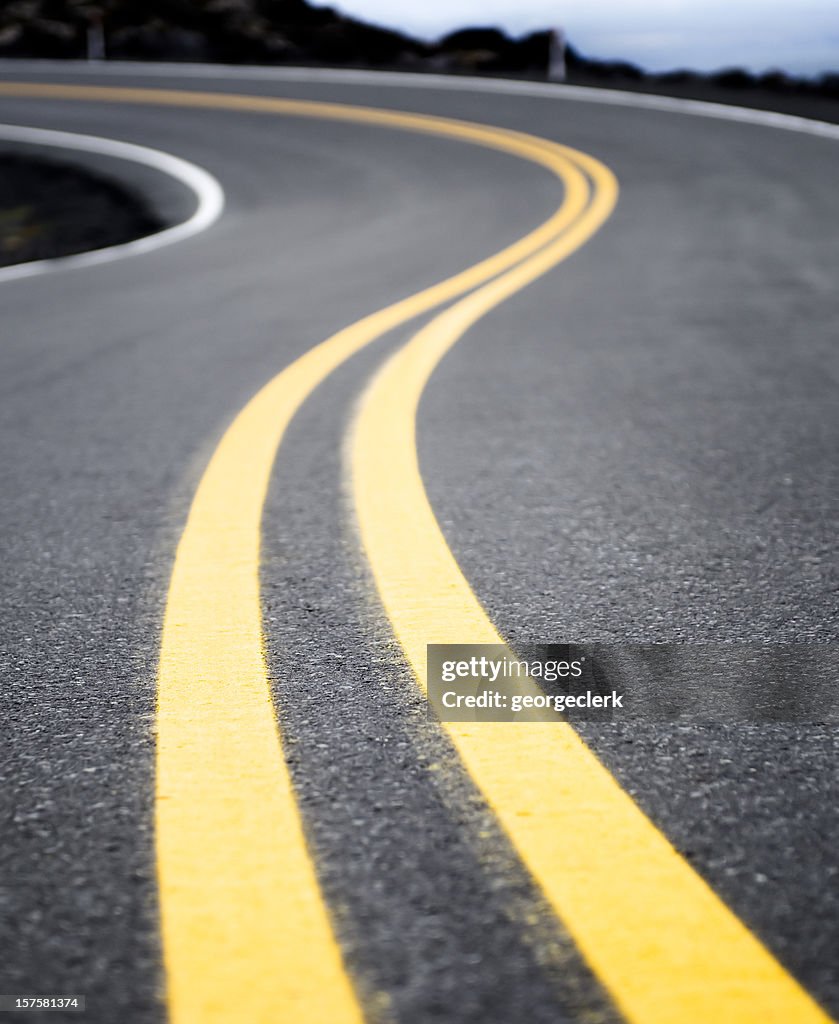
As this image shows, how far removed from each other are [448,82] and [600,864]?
84.5 feet

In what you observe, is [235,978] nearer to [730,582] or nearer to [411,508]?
[730,582]

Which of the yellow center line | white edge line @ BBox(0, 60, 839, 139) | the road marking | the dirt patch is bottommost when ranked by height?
the yellow center line

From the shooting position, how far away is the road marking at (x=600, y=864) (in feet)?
4.31

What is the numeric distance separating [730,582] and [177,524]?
1406 mm

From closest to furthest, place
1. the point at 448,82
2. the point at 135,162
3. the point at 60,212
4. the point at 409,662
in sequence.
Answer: the point at 409,662, the point at 60,212, the point at 135,162, the point at 448,82

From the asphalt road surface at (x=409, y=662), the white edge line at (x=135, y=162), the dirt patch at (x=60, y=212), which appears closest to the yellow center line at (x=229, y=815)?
the asphalt road surface at (x=409, y=662)

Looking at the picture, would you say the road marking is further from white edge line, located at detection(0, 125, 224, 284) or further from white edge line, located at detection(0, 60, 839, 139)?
white edge line, located at detection(0, 60, 839, 139)

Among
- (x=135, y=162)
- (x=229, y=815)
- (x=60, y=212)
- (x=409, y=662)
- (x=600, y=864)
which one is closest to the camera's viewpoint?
(x=600, y=864)

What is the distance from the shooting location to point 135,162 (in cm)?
1658

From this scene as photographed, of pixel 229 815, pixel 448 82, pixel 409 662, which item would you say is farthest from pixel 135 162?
pixel 229 815

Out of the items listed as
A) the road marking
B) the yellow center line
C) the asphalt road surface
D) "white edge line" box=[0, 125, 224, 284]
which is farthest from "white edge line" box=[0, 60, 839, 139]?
the road marking

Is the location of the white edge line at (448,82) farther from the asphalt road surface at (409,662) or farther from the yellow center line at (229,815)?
the yellow center line at (229,815)

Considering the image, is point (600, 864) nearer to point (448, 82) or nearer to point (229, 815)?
point (229, 815)

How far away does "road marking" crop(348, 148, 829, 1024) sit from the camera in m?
1.31
